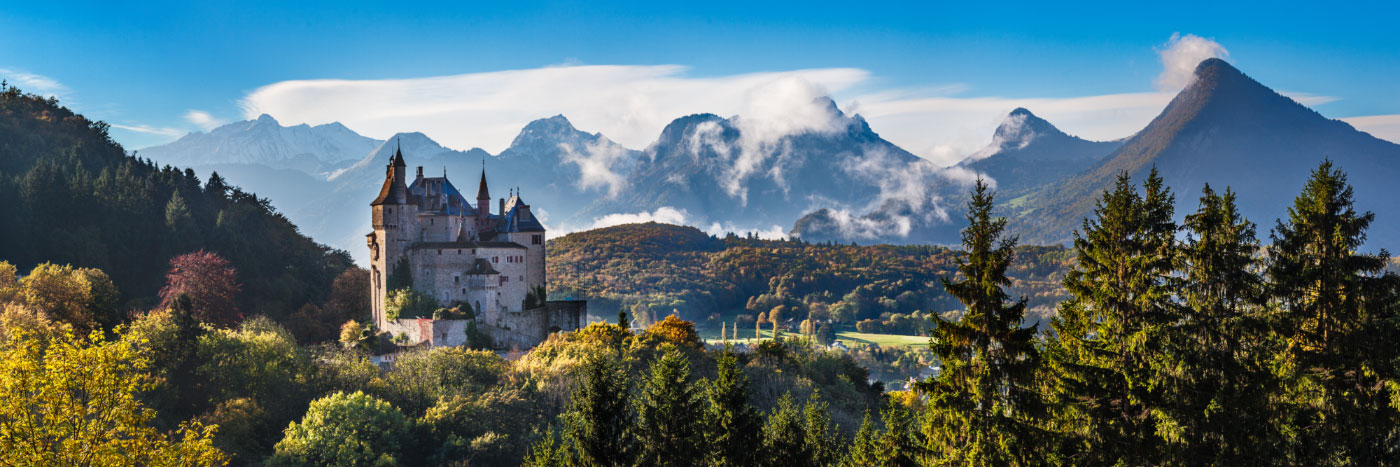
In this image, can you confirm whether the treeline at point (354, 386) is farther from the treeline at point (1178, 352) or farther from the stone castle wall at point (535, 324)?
the treeline at point (1178, 352)

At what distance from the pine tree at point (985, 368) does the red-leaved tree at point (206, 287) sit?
5245 cm

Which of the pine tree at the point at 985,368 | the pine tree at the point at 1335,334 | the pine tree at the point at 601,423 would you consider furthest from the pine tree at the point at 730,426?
the pine tree at the point at 1335,334

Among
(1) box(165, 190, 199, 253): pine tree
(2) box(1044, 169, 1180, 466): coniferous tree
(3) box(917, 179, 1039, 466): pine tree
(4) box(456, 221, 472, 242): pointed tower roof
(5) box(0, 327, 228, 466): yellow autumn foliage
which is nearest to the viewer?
(5) box(0, 327, 228, 466): yellow autumn foliage

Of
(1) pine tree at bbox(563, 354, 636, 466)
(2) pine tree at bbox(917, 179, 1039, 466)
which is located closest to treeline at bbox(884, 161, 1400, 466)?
(2) pine tree at bbox(917, 179, 1039, 466)

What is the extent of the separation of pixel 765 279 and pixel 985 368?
535 feet

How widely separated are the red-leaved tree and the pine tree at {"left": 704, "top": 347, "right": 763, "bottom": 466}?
4512 centimetres

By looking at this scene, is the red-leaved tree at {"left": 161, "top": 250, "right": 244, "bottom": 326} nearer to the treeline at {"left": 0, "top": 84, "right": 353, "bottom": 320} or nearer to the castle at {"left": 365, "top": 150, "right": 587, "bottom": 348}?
the treeline at {"left": 0, "top": 84, "right": 353, "bottom": 320}

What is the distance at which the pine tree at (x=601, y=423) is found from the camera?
2448cm

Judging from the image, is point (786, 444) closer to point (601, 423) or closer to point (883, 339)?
point (601, 423)

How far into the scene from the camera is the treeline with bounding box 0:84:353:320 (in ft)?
219

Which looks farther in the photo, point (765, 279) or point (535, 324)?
point (765, 279)

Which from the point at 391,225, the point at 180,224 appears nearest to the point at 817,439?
the point at 391,225

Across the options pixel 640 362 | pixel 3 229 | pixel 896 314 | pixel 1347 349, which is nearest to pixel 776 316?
A: pixel 896 314

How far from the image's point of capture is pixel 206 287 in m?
61.9
